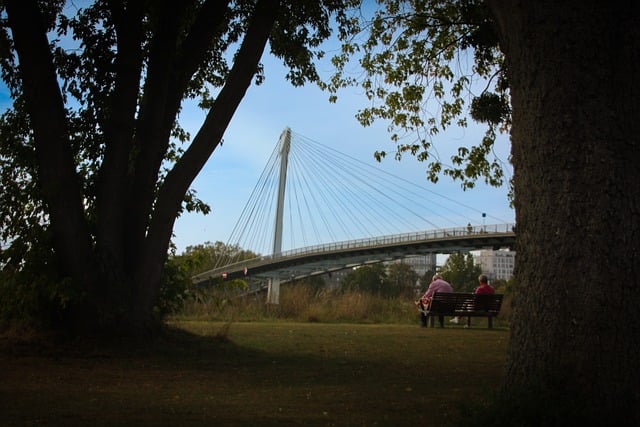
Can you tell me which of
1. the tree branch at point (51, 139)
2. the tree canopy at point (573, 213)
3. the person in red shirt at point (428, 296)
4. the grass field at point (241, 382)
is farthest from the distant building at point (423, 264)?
the tree canopy at point (573, 213)

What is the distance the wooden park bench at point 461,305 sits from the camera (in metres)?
12.2

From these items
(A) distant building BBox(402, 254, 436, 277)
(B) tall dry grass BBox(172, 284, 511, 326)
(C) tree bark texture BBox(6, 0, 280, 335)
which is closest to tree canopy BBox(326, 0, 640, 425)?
(C) tree bark texture BBox(6, 0, 280, 335)

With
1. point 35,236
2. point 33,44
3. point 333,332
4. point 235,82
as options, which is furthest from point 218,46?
point 333,332

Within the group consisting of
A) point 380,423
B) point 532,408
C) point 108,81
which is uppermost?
point 108,81

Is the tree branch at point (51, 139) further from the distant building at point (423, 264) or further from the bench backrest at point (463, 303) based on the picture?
the distant building at point (423, 264)

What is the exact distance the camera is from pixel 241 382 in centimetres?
523

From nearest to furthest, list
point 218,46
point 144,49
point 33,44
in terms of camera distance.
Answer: point 33,44, point 144,49, point 218,46

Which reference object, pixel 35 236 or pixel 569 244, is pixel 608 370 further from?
pixel 35 236

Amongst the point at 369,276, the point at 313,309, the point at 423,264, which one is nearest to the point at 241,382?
the point at 313,309

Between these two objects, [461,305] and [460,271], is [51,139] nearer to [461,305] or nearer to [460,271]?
[461,305]

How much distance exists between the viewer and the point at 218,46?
31.6 ft

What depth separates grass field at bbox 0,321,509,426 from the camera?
3898 millimetres

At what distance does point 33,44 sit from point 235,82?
2128 mm

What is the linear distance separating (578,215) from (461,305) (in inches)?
370
